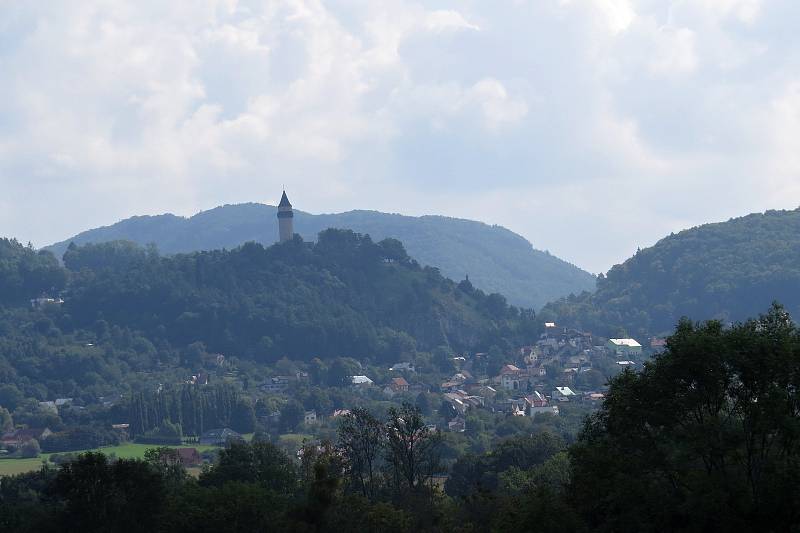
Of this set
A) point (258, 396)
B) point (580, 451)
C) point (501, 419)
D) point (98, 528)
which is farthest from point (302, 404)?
point (580, 451)

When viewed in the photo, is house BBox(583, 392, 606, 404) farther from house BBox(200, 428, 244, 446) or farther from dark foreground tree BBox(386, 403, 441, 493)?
dark foreground tree BBox(386, 403, 441, 493)

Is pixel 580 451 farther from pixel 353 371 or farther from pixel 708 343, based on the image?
pixel 353 371

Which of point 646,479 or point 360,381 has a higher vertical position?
point 360,381

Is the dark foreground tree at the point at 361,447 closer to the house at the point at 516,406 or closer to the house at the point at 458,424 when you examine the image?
the house at the point at 458,424

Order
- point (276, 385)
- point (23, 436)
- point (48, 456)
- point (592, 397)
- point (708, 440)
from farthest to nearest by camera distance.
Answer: point (276, 385)
point (592, 397)
point (23, 436)
point (48, 456)
point (708, 440)

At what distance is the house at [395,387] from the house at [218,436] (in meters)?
34.3

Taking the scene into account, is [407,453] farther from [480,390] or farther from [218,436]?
[480,390]

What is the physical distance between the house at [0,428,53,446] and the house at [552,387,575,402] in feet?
187

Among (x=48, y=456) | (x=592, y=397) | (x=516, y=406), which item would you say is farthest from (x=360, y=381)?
(x=48, y=456)

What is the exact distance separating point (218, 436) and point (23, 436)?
1917 cm

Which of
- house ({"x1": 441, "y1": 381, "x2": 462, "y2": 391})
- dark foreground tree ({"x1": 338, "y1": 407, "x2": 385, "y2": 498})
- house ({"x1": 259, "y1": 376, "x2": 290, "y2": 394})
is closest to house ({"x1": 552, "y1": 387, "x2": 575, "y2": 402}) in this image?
house ({"x1": 441, "y1": 381, "x2": 462, "y2": 391})

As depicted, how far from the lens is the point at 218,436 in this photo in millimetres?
147375

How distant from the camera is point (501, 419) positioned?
146625 millimetres

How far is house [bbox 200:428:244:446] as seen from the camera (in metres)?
143
